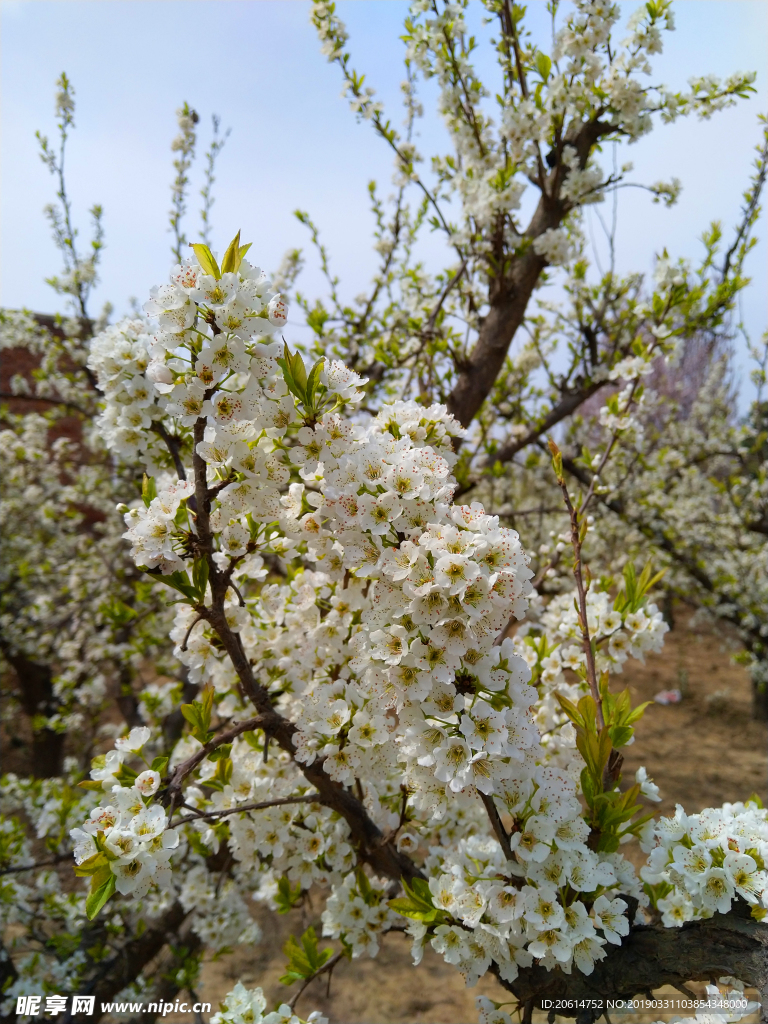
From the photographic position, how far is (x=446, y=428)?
1338 millimetres

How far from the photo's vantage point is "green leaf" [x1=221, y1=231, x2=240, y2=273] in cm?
110

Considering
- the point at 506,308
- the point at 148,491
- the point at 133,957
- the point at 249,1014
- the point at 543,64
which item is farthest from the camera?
the point at 506,308

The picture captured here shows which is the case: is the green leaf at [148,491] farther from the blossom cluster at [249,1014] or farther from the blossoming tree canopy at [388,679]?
the blossom cluster at [249,1014]

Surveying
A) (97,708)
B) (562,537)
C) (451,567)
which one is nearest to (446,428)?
(451,567)

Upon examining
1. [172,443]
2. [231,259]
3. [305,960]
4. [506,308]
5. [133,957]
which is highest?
[506,308]

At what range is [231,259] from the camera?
1.11 meters

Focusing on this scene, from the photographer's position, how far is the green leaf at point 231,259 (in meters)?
1.10

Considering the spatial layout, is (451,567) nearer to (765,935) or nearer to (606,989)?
(765,935)

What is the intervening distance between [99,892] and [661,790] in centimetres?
534

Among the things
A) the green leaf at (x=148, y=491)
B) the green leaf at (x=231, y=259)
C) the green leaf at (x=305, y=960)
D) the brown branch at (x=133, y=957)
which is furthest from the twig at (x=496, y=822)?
the brown branch at (x=133, y=957)

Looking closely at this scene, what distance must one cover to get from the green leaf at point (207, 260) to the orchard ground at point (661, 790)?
1718 mm

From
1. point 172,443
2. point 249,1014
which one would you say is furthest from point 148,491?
point 249,1014

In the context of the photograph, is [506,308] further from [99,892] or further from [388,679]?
[99,892]

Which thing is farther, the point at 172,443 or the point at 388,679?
the point at 172,443
